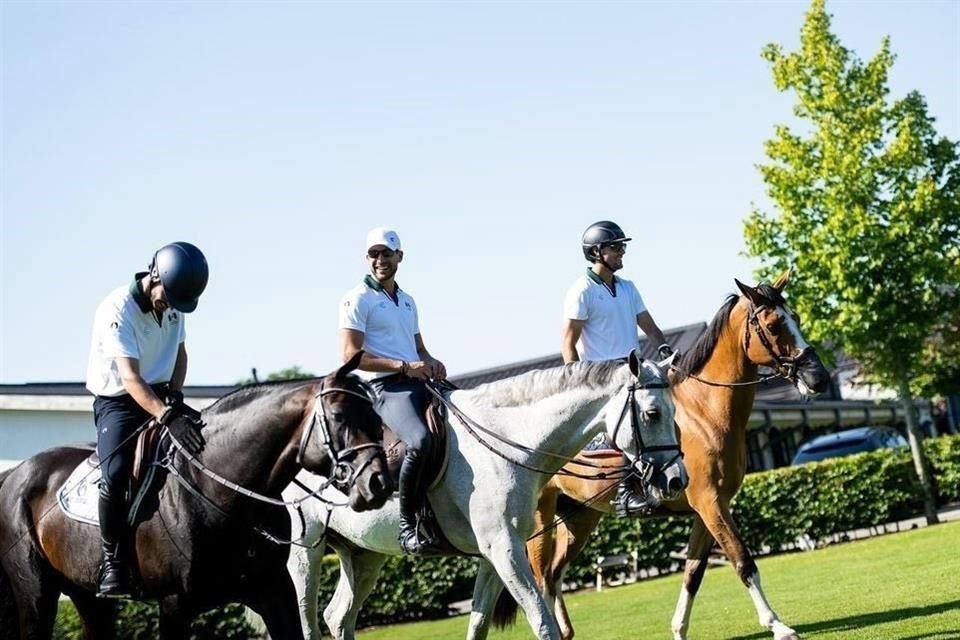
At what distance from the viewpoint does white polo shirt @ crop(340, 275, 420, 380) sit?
10.1 m

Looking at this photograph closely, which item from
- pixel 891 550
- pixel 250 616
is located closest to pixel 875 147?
pixel 891 550

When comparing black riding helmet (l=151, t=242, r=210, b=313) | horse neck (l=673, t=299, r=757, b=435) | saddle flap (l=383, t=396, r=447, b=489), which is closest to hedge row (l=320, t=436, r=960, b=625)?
horse neck (l=673, t=299, r=757, b=435)

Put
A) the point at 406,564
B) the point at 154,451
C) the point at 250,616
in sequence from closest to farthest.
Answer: the point at 154,451
the point at 250,616
the point at 406,564

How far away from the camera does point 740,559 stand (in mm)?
10984

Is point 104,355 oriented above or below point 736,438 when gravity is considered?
above

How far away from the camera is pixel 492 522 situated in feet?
29.7

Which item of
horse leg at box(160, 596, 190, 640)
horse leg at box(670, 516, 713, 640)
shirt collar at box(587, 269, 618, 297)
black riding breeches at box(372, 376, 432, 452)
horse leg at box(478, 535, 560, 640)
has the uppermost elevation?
shirt collar at box(587, 269, 618, 297)

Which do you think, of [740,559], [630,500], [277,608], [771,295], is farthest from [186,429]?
[771,295]

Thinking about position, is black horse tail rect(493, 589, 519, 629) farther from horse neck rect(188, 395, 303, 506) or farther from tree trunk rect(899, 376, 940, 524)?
tree trunk rect(899, 376, 940, 524)

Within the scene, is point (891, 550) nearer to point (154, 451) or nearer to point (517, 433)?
point (517, 433)

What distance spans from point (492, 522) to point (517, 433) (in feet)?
2.52

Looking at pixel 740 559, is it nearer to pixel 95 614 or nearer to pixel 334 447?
pixel 334 447

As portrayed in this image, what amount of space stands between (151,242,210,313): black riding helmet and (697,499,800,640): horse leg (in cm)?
544

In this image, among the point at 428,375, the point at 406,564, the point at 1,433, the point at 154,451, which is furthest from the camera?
the point at 1,433
